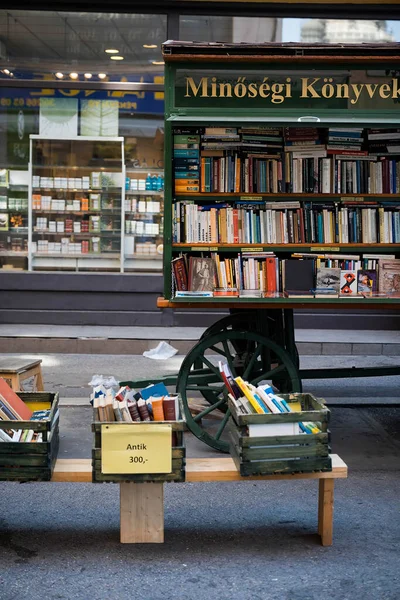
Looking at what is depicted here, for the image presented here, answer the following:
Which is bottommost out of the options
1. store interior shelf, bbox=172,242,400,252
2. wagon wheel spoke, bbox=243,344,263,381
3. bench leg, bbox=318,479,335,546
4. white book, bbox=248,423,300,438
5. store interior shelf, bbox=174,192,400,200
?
bench leg, bbox=318,479,335,546

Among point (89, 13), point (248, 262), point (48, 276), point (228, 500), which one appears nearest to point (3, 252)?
point (48, 276)

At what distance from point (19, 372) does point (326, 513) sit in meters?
3.34

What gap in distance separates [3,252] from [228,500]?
8013mm

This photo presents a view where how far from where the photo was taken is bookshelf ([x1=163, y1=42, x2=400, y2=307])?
21.5ft

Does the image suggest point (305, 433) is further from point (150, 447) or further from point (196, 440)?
point (196, 440)

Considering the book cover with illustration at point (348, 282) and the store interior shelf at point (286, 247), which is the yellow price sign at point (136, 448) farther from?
the book cover with illustration at point (348, 282)

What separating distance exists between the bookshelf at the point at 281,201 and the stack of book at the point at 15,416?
66.5 inches

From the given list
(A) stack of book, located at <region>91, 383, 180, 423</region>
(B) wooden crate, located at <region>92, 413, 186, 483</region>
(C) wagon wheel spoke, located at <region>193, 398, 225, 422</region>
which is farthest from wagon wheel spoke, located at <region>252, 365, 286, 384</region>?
(B) wooden crate, located at <region>92, 413, 186, 483</region>

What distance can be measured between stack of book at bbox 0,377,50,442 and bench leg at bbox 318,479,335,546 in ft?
5.44

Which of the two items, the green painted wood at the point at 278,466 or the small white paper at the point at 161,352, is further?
the small white paper at the point at 161,352

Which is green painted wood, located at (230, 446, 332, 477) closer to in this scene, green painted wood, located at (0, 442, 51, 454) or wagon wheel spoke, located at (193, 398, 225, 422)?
green painted wood, located at (0, 442, 51, 454)

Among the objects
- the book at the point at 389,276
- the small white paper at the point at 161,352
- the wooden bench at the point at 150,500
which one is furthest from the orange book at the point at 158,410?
the small white paper at the point at 161,352

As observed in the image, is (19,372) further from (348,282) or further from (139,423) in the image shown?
(348,282)

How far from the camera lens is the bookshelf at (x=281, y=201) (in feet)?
21.5
